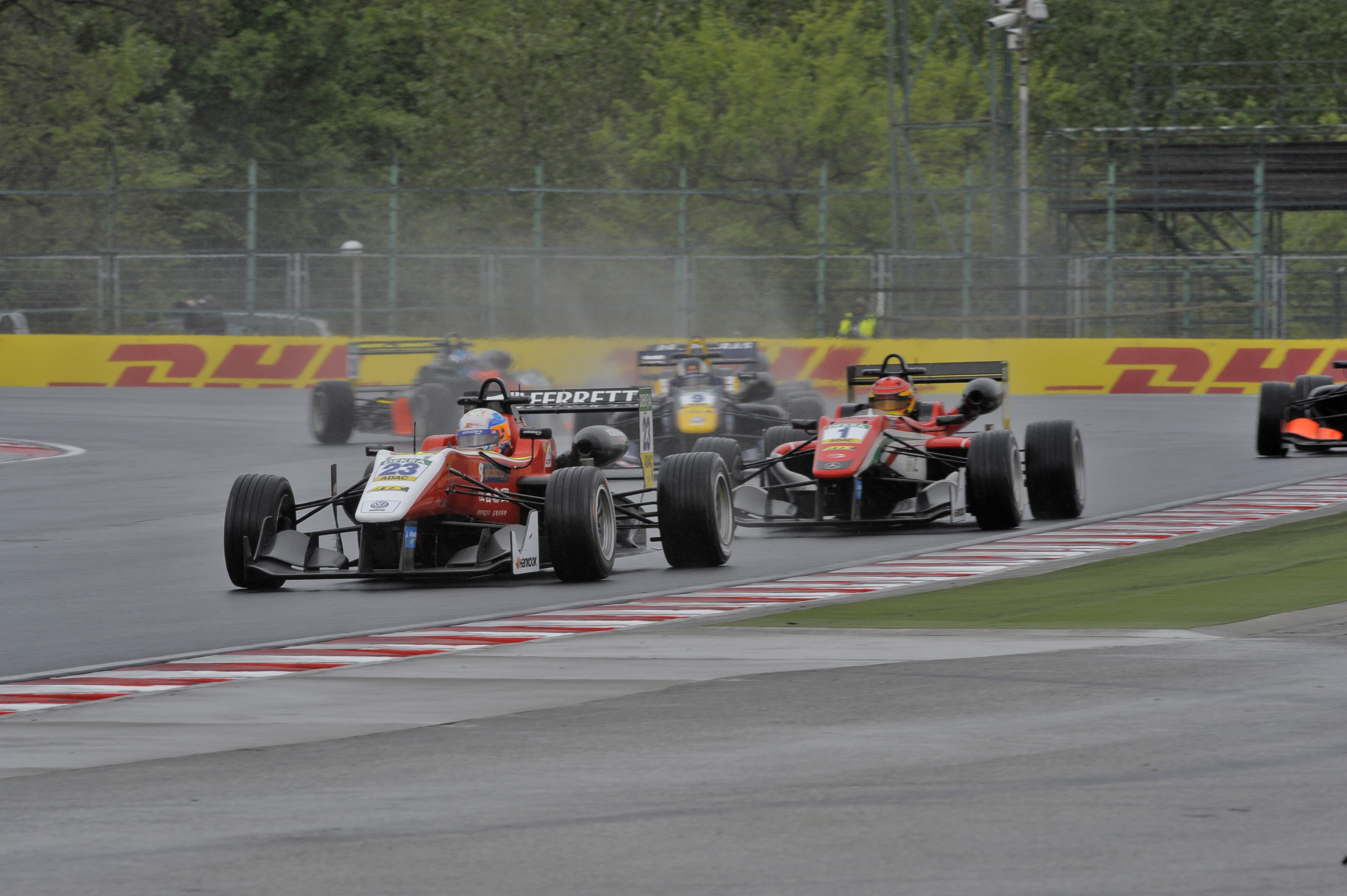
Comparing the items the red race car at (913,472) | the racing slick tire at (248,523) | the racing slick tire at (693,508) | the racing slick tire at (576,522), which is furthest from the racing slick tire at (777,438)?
the racing slick tire at (248,523)

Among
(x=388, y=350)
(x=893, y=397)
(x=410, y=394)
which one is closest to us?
(x=893, y=397)

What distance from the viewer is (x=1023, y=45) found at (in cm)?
3391

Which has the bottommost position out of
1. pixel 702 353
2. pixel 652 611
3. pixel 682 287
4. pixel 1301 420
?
pixel 652 611

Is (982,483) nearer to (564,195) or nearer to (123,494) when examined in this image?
(123,494)

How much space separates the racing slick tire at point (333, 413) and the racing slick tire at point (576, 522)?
10856 mm

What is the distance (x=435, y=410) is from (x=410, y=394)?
825 mm

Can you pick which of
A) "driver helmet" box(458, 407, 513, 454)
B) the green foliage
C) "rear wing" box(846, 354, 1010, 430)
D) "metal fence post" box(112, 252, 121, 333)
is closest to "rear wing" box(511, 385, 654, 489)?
"driver helmet" box(458, 407, 513, 454)

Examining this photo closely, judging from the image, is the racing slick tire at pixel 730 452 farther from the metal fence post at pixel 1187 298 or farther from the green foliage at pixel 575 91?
the green foliage at pixel 575 91

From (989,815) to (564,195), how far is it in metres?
31.4

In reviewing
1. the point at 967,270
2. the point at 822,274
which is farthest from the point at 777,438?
the point at 822,274

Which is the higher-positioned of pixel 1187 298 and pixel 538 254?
pixel 538 254

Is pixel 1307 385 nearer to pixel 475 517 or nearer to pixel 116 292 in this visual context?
pixel 475 517

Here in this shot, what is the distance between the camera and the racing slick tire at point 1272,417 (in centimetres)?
1884

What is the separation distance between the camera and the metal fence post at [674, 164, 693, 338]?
31.6 m
